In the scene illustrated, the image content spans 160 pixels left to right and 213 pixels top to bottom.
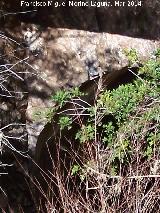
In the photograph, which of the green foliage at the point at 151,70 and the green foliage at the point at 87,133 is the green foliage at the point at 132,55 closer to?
the green foliage at the point at 151,70

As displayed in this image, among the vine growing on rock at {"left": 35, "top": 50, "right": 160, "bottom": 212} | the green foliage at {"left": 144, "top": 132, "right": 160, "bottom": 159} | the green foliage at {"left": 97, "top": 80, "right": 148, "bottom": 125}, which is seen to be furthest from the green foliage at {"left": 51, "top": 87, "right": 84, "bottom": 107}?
the green foliage at {"left": 144, "top": 132, "right": 160, "bottom": 159}

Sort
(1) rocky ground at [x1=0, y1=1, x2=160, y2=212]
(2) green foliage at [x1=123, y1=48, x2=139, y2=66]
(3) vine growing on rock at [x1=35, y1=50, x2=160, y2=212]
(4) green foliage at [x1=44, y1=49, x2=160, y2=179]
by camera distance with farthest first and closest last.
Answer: (1) rocky ground at [x1=0, y1=1, x2=160, y2=212] → (2) green foliage at [x1=123, y1=48, x2=139, y2=66] → (4) green foliage at [x1=44, y1=49, x2=160, y2=179] → (3) vine growing on rock at [x1=35, y1=50, x2=160, y2=212]

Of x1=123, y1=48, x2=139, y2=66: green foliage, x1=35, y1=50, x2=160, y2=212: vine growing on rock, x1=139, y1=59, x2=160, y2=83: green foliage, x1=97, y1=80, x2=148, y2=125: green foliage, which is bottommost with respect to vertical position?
x1=35, y1=50, x2=160, y2=212: vine growing on rock

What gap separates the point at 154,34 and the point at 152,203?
1.76 metres

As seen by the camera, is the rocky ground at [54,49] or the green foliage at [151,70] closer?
the green foliage at [151,70]

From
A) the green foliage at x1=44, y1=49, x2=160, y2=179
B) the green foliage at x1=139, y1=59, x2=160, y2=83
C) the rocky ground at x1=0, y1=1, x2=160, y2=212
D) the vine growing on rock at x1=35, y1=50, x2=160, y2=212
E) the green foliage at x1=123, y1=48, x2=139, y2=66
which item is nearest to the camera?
the vine growing on rock at x1=35, y1=50, x2=160, y2=212

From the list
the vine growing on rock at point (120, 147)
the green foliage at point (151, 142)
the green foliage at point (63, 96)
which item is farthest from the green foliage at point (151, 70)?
the green foliage at point (63, 96)

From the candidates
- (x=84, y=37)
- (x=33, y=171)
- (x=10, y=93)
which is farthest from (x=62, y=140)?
(x=84, y=37)

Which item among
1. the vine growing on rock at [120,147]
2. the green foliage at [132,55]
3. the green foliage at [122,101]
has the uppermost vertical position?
the green foliage at [132,55]

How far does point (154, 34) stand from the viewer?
16.3 ft

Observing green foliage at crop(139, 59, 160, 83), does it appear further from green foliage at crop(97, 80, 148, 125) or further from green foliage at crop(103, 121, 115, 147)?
green foliage at crop(103, 121, 115, 147)

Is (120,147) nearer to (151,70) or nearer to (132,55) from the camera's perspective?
(151,70)

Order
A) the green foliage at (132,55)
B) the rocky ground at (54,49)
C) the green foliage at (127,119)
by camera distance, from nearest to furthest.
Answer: the green foliage at (127,119)
the green foliage at (132,55)
the rocky ground at (54,49)

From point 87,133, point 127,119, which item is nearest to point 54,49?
point 87,133
